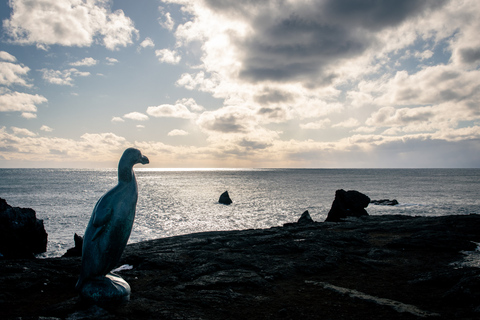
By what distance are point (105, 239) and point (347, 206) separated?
26.4 metres

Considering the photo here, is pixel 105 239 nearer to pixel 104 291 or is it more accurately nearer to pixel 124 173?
pixel 104 291

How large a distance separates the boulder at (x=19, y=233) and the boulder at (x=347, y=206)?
23.3 m

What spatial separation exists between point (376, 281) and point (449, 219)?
975 cm

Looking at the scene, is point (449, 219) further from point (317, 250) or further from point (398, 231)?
point (317, 250)

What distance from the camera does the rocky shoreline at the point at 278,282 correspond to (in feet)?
17.6

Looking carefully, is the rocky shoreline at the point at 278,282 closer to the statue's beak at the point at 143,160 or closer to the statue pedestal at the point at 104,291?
the statue pedestal at the point at 104,291

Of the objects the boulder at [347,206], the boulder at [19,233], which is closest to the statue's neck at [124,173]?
the boulder at [19,233]

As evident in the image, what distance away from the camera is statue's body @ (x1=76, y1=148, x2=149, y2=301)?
18.0 ft

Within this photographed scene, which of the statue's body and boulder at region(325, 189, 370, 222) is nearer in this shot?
the statue's body

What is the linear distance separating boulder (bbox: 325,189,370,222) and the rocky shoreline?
16.1 metres

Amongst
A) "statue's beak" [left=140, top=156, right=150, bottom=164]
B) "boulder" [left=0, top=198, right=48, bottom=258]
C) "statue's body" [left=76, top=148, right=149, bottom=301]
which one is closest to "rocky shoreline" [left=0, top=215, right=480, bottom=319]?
"statue's body" [left=76, top=148, right=149, bottom=301]

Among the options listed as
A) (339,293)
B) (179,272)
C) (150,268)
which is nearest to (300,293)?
(339,293)

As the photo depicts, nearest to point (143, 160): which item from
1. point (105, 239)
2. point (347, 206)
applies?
point (105, 239)

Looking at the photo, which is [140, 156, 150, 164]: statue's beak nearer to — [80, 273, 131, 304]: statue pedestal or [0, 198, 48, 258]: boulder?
[80, 273, 131, 304]: statue pedestal
